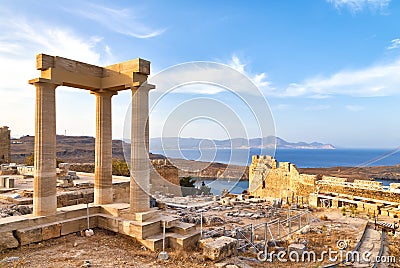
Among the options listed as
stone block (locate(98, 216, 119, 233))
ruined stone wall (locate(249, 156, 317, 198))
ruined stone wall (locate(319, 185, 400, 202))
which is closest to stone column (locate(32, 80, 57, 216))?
stone block (locate(98, 216, 119, 233))

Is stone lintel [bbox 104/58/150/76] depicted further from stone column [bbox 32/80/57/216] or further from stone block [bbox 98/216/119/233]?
stone block [bbox 98/216/119/233]

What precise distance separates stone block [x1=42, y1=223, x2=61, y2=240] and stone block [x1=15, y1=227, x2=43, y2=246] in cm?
12

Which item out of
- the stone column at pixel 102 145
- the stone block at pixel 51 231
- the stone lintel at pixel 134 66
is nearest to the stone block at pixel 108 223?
the stone column at pixel 102 145

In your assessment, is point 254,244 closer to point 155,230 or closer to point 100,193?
point 155,230

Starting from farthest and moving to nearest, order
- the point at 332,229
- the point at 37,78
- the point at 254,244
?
the point at 332,229 < the point at 254,244 < the point at 37,78

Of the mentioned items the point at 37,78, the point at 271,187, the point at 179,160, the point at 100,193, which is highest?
Answer: the point at 37,78

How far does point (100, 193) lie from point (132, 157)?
229 cm

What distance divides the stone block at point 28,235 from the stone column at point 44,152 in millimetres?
651

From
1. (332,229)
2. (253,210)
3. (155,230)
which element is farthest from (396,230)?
(155,230)

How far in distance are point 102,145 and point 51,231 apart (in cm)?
341

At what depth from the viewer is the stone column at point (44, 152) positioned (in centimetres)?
949

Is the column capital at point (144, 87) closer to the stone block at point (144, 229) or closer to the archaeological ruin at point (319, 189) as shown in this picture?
the stone block at point (144, 229)

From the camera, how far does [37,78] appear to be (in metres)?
9.34

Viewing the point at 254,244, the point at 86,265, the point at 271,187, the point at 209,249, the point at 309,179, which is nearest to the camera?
the point at 86,265
